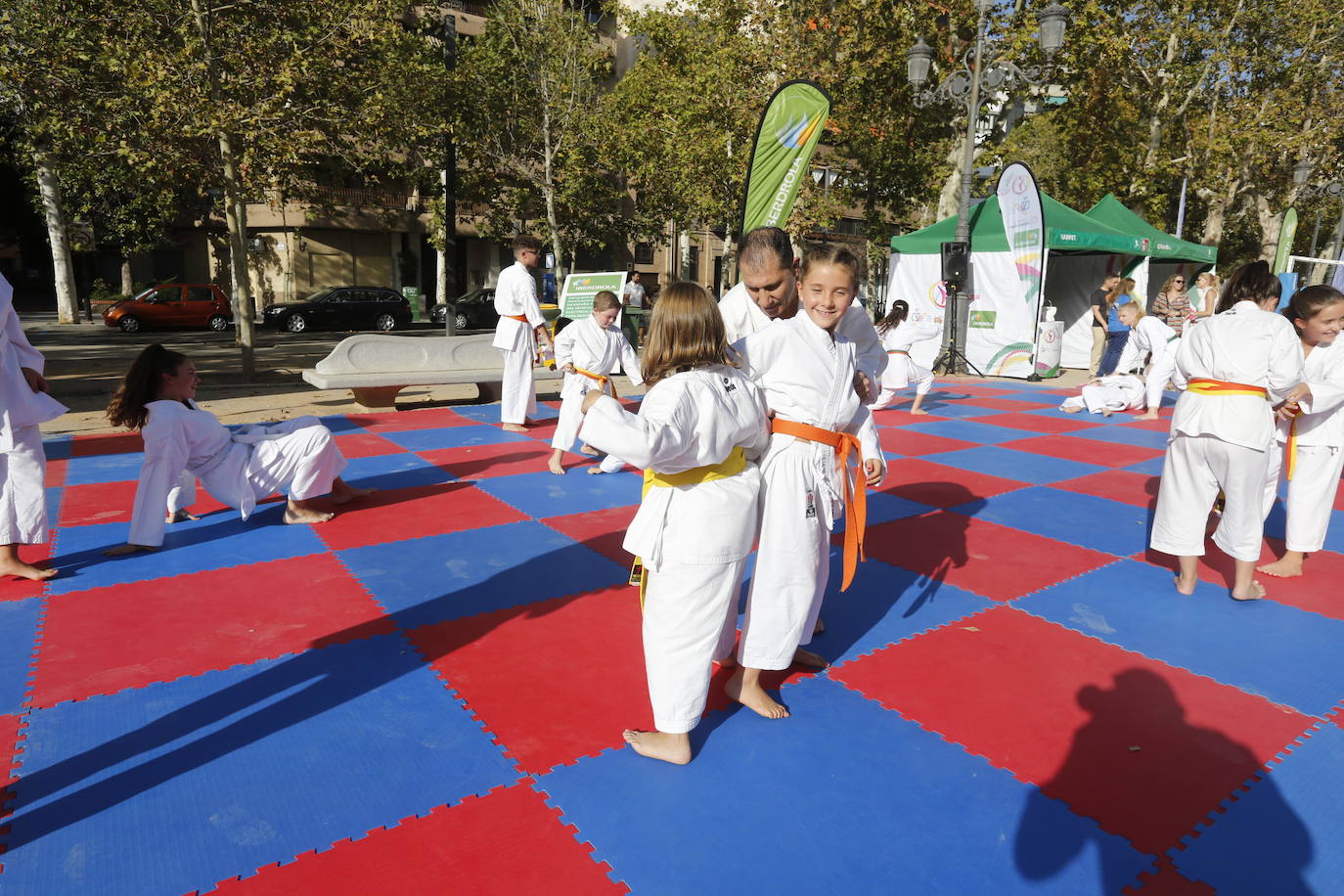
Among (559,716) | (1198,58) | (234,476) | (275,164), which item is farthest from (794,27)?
(559,716)

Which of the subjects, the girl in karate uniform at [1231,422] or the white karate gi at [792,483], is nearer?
the white karate gi at [792,483]

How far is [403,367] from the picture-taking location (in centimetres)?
1017

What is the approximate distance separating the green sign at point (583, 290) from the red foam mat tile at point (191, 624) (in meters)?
7.72

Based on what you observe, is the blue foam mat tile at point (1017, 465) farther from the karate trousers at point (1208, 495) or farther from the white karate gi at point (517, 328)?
the white karate gi at point (517, 328)

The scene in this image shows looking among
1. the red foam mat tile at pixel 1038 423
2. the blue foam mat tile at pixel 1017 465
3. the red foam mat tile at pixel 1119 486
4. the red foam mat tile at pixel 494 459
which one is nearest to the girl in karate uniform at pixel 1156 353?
the red foam mat tile at pixel 1038 423

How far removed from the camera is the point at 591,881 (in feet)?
7.32

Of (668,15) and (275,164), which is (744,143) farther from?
(275,164)

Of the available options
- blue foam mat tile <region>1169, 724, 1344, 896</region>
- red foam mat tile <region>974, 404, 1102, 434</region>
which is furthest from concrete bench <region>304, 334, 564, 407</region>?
blue foam mat tile <region>1169, 724, 1344, 896</region>

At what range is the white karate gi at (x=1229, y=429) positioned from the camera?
4.02m

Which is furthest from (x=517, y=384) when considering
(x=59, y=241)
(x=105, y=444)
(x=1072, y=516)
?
(x=59, y=241)

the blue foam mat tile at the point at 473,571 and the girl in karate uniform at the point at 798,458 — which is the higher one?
the girl in karate uniform at the point at 798,458

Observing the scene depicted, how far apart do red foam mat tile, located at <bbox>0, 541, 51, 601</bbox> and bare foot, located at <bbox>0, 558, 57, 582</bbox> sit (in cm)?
3

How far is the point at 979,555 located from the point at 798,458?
2.62 metres

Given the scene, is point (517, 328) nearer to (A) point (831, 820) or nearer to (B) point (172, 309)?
Result: (A) point (831, 820)
